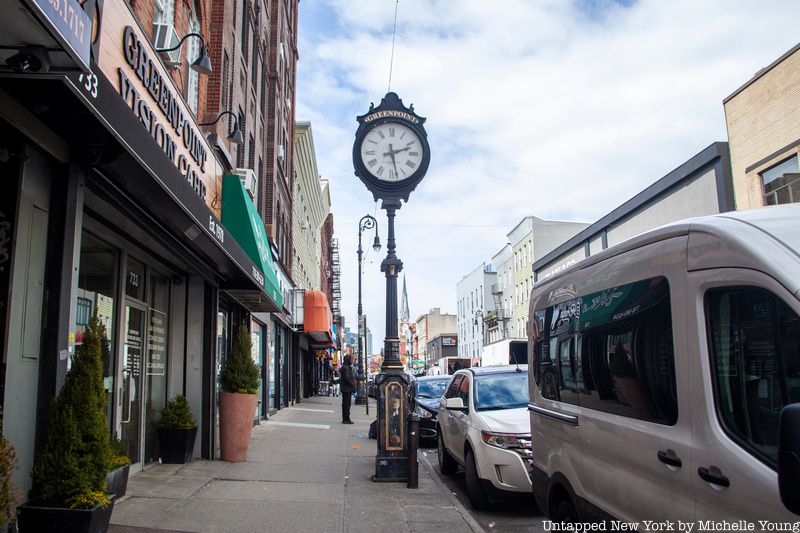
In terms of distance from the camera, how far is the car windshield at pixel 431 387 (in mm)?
15086

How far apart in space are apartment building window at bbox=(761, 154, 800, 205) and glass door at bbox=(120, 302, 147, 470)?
17.3m

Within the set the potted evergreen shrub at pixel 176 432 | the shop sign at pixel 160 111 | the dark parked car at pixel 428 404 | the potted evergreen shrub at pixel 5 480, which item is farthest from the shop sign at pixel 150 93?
the dark parked car at pixel 428 404

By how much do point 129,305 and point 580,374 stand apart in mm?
6259

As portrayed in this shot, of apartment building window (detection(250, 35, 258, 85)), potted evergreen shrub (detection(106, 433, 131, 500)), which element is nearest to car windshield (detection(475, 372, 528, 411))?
potted evergreen shrub (detection(106, 433, 131, 500))

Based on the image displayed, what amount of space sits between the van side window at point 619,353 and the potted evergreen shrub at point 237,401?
587 cm

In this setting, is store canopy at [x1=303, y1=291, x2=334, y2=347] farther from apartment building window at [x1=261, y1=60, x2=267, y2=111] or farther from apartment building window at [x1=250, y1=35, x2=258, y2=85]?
apartment building window at [x1=250, y1=35, x2=258, y2=85]

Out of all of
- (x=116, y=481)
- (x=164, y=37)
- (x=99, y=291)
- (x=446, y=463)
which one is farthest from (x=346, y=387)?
(x=116, y=481)

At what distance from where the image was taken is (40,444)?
506 cm

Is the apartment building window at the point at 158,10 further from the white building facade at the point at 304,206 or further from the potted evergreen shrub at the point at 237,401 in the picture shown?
the white building facade at the point at 304,206

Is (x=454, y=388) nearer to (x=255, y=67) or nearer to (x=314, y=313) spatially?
(x=255, y=67)

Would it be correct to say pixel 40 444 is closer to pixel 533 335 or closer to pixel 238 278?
pixel 533 335

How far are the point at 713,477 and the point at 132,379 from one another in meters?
7.53

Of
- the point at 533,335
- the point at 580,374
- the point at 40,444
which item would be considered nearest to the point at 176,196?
the point at 40,444

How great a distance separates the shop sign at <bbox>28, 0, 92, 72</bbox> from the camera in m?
3.33
